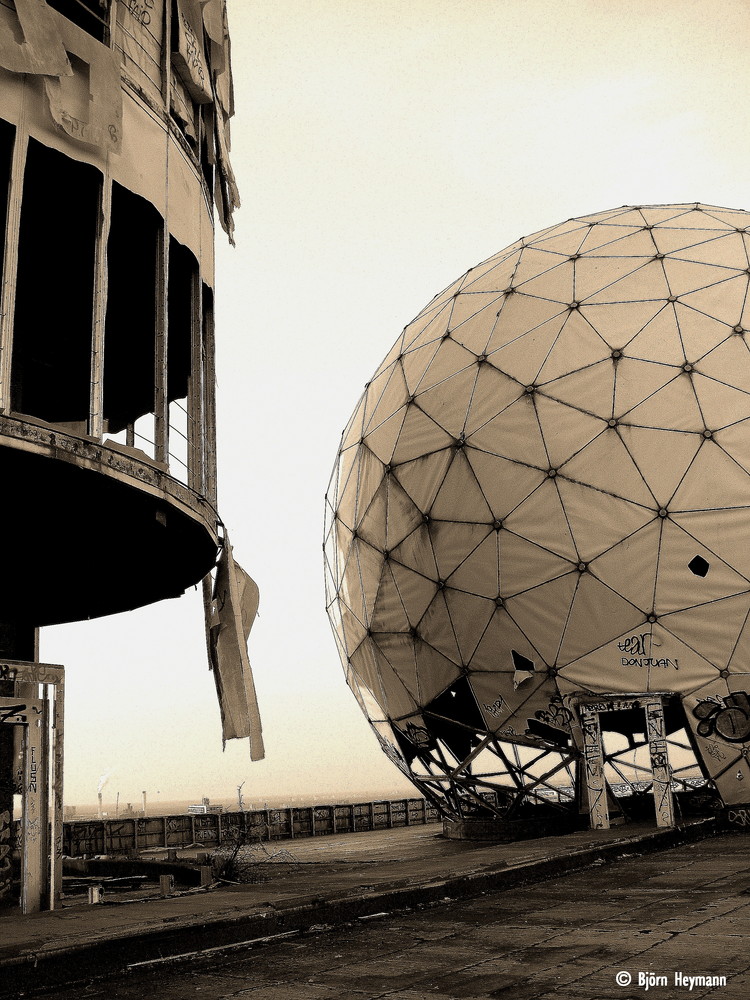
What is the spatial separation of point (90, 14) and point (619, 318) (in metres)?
9.23

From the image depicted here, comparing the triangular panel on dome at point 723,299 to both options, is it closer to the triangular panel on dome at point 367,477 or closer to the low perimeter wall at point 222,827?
the triangular panel on dome at point 367,477

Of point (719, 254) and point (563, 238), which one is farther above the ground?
point (563, 238)

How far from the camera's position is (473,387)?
16109 mm

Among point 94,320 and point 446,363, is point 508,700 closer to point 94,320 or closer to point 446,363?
point 446,363

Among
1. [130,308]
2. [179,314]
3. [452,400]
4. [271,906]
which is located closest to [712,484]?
[452,400]

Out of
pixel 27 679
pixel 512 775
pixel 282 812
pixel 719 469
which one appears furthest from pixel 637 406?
pixel 282 812

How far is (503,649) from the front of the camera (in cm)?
1505

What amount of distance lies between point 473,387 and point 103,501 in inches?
306

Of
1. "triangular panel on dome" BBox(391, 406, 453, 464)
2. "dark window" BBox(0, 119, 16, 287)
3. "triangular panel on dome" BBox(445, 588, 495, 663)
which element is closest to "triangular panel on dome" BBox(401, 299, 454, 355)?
"triangular panel on dome" BBox(391, 406, 453, 464)

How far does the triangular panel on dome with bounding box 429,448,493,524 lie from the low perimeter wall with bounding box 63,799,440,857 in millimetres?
7179

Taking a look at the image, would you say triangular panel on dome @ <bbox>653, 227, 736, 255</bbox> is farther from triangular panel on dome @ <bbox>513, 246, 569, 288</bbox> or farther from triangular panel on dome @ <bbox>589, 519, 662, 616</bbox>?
triangular panel on dome @ <bbox>589, 519, 662, 616</bbox>

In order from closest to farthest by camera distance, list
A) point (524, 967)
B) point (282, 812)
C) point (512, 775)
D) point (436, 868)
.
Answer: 1. point (524, 967)
2. point (436, 868)
3. point (512, 775)
4. point (282, 812)

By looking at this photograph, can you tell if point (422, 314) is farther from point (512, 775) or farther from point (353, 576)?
point (512, 775)

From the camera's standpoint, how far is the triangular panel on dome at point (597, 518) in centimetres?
1443
